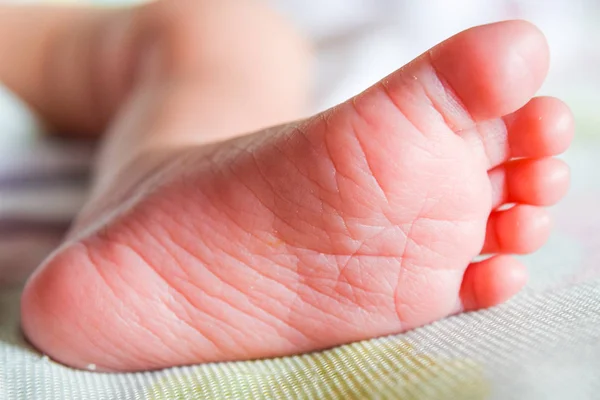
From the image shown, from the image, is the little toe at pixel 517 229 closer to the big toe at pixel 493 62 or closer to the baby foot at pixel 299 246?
the baby foot at pixel 299 246

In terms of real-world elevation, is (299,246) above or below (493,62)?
below

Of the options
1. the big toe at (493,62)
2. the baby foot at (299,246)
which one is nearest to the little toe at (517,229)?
the baby foot at (299,246)

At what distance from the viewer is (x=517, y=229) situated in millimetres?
512

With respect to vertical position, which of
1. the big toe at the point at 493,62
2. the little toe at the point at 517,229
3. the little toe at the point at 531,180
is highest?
the big toe at the point at 493,62

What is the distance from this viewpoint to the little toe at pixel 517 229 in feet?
1.68

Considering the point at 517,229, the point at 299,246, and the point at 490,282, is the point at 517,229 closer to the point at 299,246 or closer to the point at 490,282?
the point at 490,282

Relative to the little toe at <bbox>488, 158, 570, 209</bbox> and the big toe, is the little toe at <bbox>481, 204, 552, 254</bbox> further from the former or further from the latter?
the big toe

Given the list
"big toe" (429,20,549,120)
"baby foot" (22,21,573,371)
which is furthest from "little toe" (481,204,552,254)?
"big toe" (429,20,549,120)

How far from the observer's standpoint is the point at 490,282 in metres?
0.51

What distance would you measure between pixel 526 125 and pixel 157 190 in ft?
0.86

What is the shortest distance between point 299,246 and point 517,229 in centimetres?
16

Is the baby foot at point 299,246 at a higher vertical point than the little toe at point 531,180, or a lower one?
lower

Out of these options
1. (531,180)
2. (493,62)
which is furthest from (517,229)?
(493,62)

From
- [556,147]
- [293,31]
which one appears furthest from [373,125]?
[293,31]
